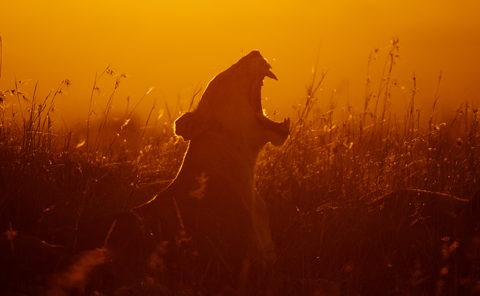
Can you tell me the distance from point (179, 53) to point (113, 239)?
14326 mm

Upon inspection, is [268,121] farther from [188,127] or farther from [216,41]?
[216,41]

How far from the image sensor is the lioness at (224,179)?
20.1 feet

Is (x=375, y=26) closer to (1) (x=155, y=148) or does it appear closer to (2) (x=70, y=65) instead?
(2) (x=70, y=65)

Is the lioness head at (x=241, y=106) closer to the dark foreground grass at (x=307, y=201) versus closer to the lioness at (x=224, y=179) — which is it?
the lioness at (x=224, y=179)

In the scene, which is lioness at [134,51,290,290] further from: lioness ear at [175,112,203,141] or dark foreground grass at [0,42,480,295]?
dark foreground grass at [0,42,480,295]

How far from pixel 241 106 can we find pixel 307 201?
1.13 m

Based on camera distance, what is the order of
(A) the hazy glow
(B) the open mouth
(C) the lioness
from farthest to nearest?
(A) the hazy glow → (B) the open mouth → (C) the lioness

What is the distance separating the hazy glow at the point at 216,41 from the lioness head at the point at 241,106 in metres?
2.62

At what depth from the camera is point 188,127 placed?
6.57 m

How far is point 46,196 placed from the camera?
278 inches

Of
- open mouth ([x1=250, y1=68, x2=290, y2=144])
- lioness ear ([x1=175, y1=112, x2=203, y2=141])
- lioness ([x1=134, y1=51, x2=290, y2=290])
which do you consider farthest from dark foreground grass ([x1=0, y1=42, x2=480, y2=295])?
open mouth ([x1=250, y1=68, x2=290, y2=144])

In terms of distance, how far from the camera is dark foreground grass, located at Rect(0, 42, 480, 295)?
5613 millimetres

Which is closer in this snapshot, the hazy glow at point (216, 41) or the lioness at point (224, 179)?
the lioness at point (224, 179)

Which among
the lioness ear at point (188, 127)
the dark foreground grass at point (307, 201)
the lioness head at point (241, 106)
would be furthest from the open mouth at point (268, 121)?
the dark foreground grass at point (307, 201)
